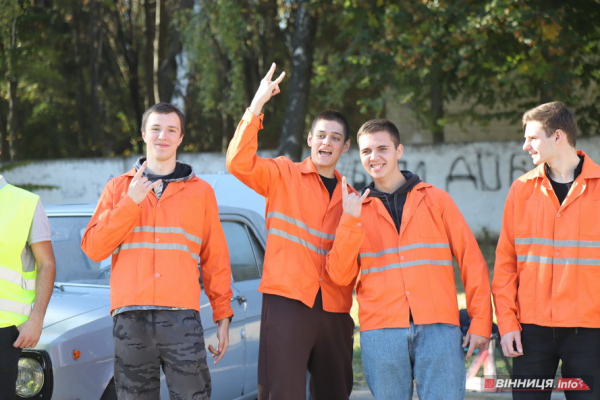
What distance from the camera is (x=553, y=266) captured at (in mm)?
3604

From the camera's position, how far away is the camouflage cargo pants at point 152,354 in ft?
11.6

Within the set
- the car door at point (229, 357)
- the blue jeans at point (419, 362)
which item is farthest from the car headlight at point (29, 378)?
the blue jeans at point (419, 362)

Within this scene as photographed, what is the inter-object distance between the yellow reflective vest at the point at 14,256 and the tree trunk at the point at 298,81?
9.62 m

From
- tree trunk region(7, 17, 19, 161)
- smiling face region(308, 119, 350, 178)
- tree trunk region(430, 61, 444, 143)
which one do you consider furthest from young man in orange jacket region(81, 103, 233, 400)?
tree trunk region(7, 17, 19, 161)

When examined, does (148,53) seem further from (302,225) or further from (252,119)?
(302,225)

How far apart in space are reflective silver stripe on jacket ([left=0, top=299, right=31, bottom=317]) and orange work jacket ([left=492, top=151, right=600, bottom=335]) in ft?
7.98

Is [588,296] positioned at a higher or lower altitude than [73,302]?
higher

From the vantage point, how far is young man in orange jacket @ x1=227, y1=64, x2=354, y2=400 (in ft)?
12.4

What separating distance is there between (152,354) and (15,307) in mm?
729

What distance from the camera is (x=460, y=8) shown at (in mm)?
11688

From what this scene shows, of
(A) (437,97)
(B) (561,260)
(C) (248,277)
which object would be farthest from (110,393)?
(A) (437,97)

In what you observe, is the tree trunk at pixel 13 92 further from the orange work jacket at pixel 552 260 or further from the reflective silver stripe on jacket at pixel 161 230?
the orange work jacket at pixel 552 260

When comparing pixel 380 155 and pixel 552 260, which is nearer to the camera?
pixel 552 260

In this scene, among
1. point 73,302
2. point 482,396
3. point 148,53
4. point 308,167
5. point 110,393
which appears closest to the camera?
point 110,393
